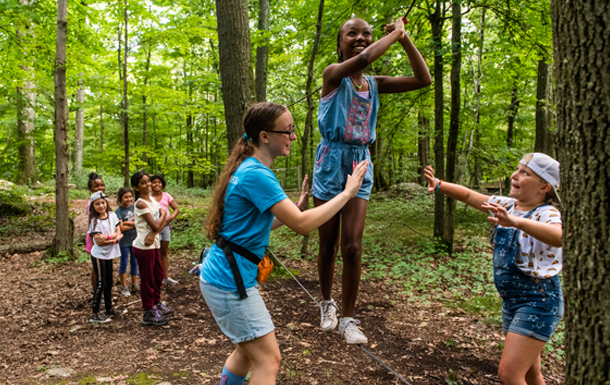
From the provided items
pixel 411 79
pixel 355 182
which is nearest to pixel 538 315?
pixel 355 182

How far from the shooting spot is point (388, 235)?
8.20 metres

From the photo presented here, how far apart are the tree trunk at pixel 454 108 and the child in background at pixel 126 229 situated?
5516 millimetres

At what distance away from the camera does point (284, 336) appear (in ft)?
12.1

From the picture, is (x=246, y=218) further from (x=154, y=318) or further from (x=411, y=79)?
(x=154, y=318)

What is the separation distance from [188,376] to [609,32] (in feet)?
11.3

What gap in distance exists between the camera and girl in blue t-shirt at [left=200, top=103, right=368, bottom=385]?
1.85 meters

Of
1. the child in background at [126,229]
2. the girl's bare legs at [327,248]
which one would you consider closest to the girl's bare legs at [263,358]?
the girl's bare legs at [327,248]

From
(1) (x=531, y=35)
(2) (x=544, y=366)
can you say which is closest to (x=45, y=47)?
(1) (x=531, y=35)

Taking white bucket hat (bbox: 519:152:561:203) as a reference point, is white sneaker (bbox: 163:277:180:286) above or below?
below

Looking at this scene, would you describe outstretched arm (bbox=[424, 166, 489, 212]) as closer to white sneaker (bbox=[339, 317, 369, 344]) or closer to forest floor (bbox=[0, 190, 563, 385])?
white sneaker (bbox=[339, 317, 369, 344])

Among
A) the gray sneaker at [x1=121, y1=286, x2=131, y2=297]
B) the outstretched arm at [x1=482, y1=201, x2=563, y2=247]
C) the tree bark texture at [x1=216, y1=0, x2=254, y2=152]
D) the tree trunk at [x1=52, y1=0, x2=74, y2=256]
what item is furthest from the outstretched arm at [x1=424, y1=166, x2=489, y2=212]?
the tree trunk at [x1=52, y1=0, x2=74, y2=256]

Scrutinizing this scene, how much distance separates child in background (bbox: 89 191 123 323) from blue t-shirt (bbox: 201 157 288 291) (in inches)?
124

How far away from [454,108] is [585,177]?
5826 mm

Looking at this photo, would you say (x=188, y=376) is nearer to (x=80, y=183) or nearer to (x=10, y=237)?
(x=10, y=237)
